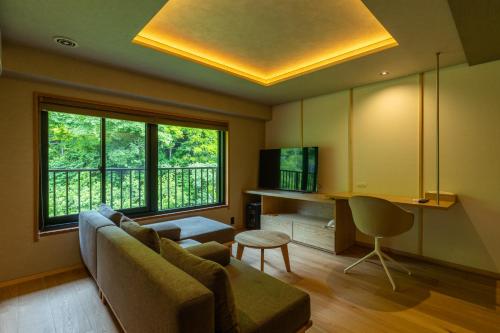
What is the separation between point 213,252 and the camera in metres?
1.91

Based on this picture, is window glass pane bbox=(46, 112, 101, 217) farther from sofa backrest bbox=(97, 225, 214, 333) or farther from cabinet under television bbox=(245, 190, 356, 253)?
cabinet under television bbox=(245, 190, 356, 253)

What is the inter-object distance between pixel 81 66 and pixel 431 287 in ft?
13.7

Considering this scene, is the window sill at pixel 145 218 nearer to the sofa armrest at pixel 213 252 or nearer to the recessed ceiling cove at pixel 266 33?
the sofa armrest at pixel 213 252

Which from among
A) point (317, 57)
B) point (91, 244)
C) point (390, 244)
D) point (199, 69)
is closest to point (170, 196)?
point (91, 244)

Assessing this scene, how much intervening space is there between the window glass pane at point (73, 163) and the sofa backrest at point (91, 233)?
1.78 ft

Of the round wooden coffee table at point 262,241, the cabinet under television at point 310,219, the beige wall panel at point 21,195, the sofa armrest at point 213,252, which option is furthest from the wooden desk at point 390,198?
the beige wall panel at point 21,195

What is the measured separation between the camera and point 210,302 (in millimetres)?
1074

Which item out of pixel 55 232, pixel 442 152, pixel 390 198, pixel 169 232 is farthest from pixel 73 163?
pixel 442 152

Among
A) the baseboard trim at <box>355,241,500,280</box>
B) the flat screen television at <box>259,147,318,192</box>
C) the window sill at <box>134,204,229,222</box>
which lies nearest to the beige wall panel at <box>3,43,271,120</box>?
the flat screen television at <box>259,147,318,192</box>

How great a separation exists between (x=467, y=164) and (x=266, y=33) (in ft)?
8.50

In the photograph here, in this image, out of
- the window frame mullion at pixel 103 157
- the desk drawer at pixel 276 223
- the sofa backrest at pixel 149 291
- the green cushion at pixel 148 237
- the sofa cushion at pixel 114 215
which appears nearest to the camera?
the sofa backrest at pixel 149 291

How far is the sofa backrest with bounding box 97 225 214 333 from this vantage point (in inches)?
40.6

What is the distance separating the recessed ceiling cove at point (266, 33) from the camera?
2037 mm

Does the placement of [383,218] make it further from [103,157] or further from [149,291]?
[103,157]
